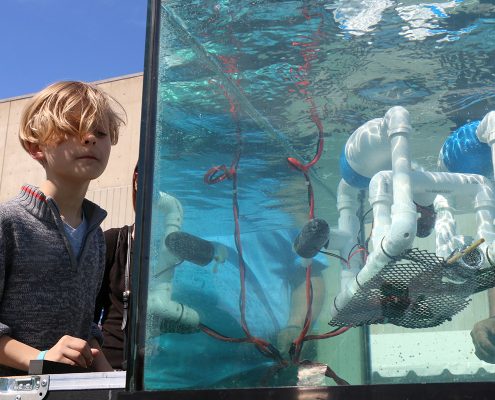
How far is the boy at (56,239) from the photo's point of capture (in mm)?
1295

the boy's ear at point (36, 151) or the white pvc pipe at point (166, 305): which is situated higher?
the boy's ear at point (36, 151)

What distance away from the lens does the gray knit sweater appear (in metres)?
1.30

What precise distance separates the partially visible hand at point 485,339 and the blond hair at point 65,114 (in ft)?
2.86

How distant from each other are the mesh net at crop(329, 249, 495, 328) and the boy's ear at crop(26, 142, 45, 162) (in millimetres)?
776

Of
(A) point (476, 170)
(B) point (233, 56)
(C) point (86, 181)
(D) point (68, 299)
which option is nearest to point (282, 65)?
(B) point (233, 56)

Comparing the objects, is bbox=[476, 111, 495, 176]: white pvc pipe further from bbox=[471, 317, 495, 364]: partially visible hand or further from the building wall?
the building wall

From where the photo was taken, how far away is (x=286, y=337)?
1.08 meters

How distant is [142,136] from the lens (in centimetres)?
120

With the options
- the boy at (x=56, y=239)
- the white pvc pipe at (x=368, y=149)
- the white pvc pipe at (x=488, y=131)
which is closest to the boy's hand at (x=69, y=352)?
the boy at (x=56, y=239)

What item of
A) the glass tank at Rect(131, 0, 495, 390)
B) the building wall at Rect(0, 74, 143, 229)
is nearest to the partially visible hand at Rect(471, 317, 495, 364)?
the glass tank at Rect(131, 0, 495, 390)

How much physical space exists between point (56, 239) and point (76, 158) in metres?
0.18

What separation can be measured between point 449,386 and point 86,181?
0.91m

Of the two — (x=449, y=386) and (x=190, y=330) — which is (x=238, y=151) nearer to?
(x=190, y=330)

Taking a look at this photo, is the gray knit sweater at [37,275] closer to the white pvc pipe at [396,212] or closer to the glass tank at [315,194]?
the glass tank at [315,194]
